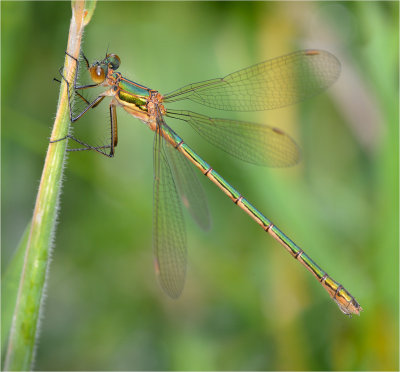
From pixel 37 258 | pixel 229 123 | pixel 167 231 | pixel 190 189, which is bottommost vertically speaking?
pixel 37 258

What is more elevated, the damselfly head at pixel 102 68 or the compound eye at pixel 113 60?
the compound eye at pixel 113 60

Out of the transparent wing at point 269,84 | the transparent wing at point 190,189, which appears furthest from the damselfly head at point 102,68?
the transparent wing at point 190,189

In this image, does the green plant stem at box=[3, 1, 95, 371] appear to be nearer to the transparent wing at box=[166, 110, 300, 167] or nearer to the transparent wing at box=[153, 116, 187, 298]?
the transparent wing at box=[153, 116, 187, 298]

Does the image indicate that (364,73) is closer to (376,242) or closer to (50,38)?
(376,242)

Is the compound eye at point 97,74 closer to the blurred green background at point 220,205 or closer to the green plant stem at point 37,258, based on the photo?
the blurred green background at point 220,205

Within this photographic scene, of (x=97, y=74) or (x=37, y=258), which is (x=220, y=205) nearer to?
(x=97, y=74)

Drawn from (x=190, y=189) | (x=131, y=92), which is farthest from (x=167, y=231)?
(x=131, y=92)
